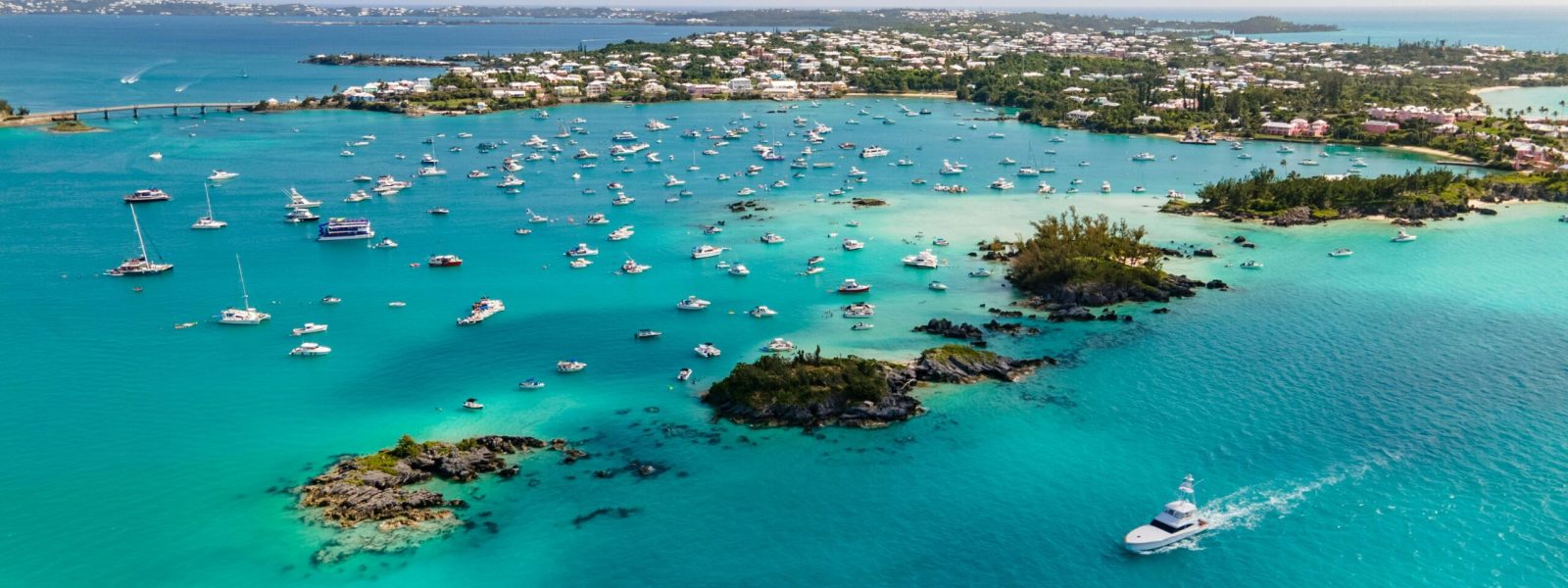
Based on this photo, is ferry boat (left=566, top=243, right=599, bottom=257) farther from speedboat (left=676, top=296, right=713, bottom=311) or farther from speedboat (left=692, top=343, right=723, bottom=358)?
speedboat (left=692, top=343, right=723, bottom=358)

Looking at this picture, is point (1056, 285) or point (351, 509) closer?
point (351, 509)

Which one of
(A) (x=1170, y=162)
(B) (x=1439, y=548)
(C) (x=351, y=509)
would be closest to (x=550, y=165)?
(A) (x=1170, y=162)

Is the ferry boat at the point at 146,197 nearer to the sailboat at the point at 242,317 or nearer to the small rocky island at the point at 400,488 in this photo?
the sailboat at the point at 242,317

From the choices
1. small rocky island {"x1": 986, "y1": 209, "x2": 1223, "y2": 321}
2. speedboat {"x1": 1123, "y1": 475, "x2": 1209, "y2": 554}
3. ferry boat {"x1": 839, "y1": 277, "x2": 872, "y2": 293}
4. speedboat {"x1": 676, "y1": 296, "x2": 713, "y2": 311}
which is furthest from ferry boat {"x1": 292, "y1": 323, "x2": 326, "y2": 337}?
speedboat {"x1": 1123, "y1": 475, "x2": 1209, "y2": 554}

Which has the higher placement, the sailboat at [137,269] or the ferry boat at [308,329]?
the sailboat at [137,269]

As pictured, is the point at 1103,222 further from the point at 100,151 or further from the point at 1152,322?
the point at 100,151

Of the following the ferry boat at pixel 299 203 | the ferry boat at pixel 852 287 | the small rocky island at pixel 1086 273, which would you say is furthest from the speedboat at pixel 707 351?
the ferry boat at pixel 299 203
